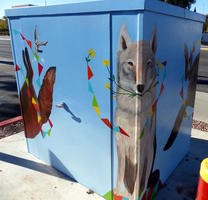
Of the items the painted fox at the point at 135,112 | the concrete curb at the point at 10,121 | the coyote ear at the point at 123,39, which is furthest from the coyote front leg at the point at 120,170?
the concrete curb at the point at 10,121

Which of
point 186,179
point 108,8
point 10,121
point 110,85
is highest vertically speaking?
point 108,8

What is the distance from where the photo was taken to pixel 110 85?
234cm

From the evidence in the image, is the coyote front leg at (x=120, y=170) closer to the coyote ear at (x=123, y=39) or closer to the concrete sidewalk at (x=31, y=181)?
the concrete sidewalk at (x=31, y=181)

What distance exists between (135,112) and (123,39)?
2.39ft

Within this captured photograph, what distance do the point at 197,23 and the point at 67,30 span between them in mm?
1983

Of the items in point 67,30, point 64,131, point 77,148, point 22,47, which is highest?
point 67,30

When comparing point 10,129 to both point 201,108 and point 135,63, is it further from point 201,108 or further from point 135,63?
point 201,108

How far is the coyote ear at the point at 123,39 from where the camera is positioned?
206 cm

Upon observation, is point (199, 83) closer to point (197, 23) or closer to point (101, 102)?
point (197, 23)

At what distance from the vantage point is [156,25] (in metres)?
2.17

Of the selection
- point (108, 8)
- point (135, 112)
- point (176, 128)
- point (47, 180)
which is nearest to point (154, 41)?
point (108, 8)

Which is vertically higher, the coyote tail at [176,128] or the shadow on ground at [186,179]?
the coyote tail at [176,128]

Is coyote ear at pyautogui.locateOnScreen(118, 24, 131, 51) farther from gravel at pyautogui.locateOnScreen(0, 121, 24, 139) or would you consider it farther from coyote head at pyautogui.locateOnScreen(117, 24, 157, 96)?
gravel at pyautogui.locateOnScreen(0, 121, 24, 139)

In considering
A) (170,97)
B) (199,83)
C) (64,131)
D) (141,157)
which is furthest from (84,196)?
(199,83)
